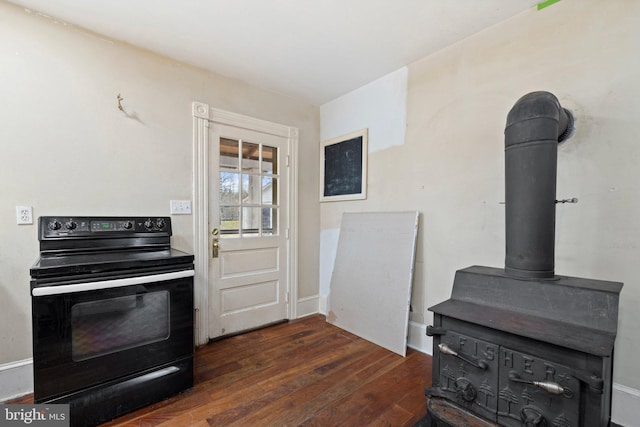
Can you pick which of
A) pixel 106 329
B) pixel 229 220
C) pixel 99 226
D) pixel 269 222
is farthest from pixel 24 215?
pixel 269 222

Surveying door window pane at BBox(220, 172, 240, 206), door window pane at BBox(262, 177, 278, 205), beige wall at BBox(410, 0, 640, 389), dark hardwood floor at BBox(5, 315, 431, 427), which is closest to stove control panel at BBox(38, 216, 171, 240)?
door window pane at BBox(220, 172, 240, 206)

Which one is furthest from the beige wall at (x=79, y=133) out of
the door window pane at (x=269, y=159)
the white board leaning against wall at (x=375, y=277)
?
the white board leaning against wall at (x=375, y=277)

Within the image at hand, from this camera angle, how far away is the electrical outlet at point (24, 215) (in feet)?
6.01

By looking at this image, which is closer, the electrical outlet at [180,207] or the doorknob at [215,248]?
the electrical outlet at [180,207]

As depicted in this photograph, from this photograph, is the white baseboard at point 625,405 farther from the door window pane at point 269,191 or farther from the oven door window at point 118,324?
the door window pane at point 269,191

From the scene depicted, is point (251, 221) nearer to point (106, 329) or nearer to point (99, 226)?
point (99, 226)

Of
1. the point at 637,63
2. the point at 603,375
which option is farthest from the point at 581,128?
the point at 603,375

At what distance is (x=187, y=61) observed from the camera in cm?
244

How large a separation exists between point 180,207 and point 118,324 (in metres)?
1.05

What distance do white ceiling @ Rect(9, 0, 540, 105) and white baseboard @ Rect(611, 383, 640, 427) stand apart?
2.34 metres

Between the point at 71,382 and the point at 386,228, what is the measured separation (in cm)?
240

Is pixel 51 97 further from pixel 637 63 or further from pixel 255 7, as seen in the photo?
pixel 637 63

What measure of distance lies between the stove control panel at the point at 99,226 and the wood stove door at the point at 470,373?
7.17ft

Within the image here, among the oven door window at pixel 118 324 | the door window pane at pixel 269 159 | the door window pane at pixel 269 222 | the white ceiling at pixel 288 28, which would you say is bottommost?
the oven door window at pixel 118 324
